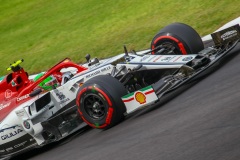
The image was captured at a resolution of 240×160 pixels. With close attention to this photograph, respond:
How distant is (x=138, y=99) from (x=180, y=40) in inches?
72.0

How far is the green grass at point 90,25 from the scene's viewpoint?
14.4 metres

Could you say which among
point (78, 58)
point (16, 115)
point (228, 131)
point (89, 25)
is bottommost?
point (228, 131)

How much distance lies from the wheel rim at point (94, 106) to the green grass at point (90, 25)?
18.6ft

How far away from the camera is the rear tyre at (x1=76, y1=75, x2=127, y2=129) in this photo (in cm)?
757

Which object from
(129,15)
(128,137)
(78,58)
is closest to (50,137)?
(128,137)

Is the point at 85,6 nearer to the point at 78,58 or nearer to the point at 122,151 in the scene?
the point at 78,58

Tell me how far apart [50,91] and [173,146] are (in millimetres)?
3164

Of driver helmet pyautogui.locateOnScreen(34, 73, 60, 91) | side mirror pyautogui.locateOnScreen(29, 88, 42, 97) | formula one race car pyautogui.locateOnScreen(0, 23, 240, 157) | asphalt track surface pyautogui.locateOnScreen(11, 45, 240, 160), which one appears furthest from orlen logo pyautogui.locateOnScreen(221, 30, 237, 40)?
side mirror pyautogui.locateOnScreen(29, 88, 42, 97)

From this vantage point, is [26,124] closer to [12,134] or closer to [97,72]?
[12,134]

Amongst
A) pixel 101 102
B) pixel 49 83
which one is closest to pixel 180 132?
pixel 101 102

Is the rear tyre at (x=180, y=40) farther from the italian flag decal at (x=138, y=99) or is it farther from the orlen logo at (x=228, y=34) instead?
the italian flag decal at (x=138, y=99)

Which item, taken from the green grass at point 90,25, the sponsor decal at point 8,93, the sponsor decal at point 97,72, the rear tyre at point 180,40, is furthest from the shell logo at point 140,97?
the green grass at point 90,25

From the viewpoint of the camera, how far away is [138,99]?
7531mm

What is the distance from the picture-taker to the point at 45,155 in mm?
8422
